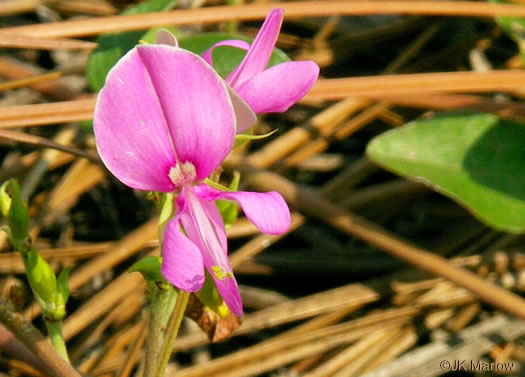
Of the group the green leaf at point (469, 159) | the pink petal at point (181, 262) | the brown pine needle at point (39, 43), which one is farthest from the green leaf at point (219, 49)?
the pink petal at point (181, 262)

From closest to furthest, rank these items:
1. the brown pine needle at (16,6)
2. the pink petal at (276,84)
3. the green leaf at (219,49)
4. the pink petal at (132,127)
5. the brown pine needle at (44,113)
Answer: the pink petal at (132,127)
the pink petal at (276,84)
the brown pine needle at (44,113)
the green leaf at (219,49)
the brown pine needle at (16,6)

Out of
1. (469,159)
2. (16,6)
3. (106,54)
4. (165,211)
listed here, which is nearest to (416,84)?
(469,159)

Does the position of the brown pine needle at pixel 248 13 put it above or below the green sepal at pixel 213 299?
above

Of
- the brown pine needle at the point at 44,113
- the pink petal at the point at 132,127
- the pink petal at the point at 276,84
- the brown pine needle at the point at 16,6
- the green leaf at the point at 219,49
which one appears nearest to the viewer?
the pink petal at the point at 132,127

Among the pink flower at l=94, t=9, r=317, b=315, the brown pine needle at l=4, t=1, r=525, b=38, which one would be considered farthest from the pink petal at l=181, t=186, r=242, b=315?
the brown pine needle at l=4, t=1, r=525, b=38

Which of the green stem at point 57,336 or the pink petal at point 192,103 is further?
the green stem at point 57,336

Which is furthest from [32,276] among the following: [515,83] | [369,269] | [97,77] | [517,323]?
[515,83]

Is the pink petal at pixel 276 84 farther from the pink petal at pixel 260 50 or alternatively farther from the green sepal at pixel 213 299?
the green sepal at pixel 213 299
